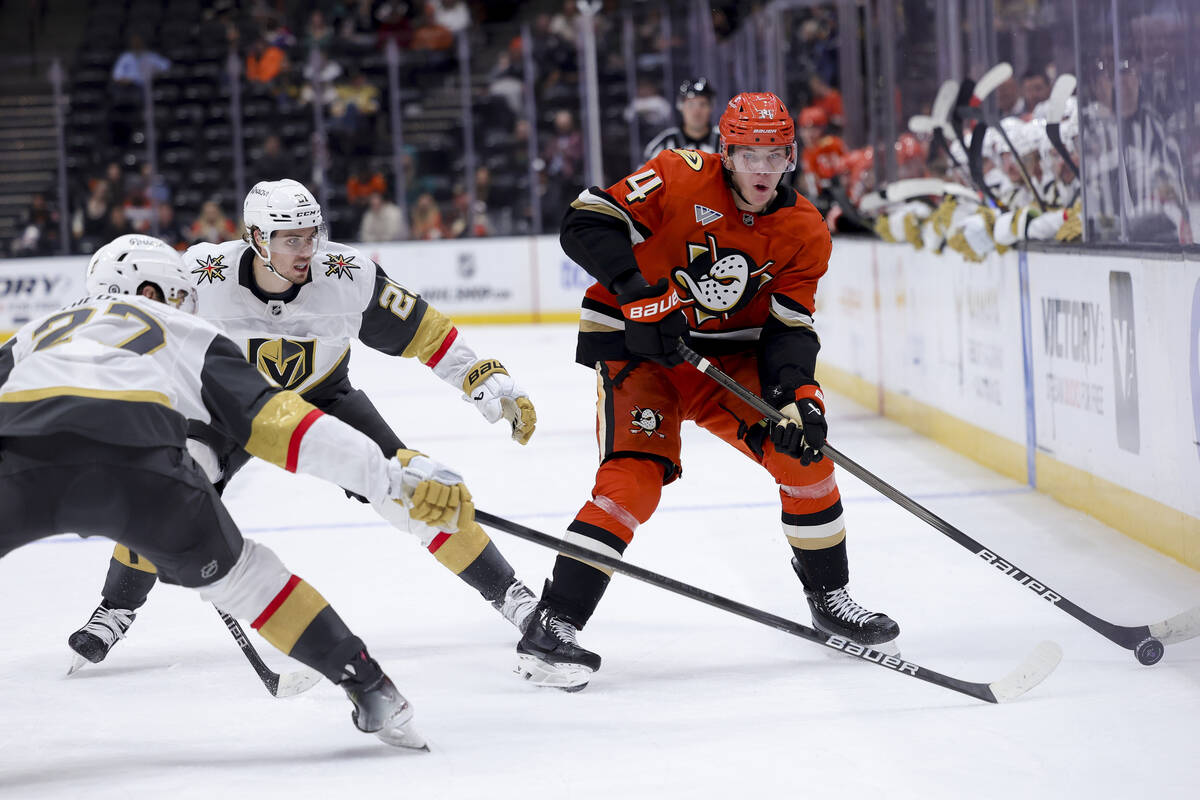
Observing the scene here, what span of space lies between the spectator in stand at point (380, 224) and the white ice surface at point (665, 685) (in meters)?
7.48

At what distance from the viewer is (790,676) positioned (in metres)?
3.12

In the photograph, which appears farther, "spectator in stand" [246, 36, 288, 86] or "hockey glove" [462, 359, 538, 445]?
"spectator in stand" [246, 36, 288, 86]

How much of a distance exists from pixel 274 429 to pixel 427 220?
1019 cm

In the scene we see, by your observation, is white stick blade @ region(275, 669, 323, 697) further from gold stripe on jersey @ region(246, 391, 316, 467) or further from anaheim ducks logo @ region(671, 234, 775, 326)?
anaheim ducks logo @ region(671, 234, 775, 326)

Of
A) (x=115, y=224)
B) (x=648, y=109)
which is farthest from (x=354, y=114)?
(x=648, y=109)

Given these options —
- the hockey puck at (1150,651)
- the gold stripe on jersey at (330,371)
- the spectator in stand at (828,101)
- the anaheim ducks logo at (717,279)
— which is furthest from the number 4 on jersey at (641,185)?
the spectator in stand at (828,101)

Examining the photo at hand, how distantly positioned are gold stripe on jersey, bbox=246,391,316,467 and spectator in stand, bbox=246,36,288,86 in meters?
11.8

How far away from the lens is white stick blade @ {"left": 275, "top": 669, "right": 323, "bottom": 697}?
121 inches

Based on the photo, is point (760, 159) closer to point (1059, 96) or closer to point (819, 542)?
point (819, 542)

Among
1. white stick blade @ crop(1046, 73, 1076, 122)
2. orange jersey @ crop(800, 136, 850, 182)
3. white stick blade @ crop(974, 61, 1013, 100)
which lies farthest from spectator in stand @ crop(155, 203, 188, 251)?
white stick blade @ crop(1046, 73, 1076, 122)

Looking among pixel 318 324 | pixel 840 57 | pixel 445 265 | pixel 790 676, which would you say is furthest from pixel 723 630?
pixel 445 265

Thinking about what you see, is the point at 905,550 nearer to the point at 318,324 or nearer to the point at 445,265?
the point at 318,324

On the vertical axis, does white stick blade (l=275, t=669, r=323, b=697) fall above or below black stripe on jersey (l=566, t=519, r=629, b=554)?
below

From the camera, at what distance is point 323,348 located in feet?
11.0
